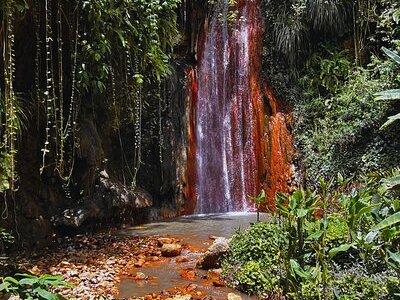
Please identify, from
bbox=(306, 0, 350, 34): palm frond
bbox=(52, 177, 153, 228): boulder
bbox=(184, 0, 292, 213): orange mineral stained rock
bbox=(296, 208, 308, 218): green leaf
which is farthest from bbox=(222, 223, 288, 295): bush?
bbox=(306, 0, 350, 34): palm frond

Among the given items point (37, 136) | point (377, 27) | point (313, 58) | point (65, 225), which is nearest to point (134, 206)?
point (65, 225)

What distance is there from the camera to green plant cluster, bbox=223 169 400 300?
13.9 ft

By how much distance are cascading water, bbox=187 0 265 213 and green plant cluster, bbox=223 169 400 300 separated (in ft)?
19.3

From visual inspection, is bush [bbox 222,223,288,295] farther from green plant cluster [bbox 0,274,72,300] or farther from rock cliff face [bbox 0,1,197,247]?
rock cliff face [bbox 0,1,197,247]

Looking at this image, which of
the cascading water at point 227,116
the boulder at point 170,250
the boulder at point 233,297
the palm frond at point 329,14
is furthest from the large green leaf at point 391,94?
the palm frond at point 329,14

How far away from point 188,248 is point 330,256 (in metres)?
3.15

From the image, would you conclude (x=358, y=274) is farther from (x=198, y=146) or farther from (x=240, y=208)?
(x=198, y=146)

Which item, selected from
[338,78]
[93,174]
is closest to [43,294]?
[93,174]

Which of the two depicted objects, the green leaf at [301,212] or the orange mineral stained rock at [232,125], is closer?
the green leaf at [301,212]

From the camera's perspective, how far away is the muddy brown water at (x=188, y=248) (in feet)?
17.3

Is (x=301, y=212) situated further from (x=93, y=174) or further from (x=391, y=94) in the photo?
(x=93, y=174)

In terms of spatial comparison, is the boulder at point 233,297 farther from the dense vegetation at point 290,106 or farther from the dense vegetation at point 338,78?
the dense vegetation at point 338,78

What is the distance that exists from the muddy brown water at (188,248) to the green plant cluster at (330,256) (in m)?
0.43

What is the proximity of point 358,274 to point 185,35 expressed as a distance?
29.6 ft
